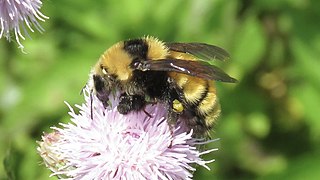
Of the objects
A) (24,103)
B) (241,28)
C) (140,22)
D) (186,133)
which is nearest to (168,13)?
(140,22)

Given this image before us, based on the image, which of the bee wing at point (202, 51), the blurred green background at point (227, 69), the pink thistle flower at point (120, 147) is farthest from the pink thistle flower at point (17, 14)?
the blurred green background at point (227, 69)

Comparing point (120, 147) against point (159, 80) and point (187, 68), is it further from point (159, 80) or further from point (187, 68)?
point (187, 68)

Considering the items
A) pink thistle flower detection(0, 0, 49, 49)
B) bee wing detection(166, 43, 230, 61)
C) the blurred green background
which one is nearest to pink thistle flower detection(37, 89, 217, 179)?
bee wing detection(166, 43, 230, 61)

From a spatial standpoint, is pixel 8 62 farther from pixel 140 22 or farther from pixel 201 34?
pixel 201 34

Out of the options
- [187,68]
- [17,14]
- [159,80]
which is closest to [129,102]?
[159,80]

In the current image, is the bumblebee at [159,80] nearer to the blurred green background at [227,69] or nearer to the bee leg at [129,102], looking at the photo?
the bee leg at [129,102]

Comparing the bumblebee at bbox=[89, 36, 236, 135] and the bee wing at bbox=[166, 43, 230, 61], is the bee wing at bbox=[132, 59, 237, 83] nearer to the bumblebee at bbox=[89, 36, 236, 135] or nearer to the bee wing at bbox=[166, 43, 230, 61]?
the bumblebee at bbox=[89, 36, 236, 135]

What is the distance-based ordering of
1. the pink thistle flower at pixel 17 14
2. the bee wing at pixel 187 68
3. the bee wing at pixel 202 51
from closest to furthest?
the bee wing at pixel 187 68
the bee wing at pixel 202 51
the pink thistle flower at pixel 17 14
